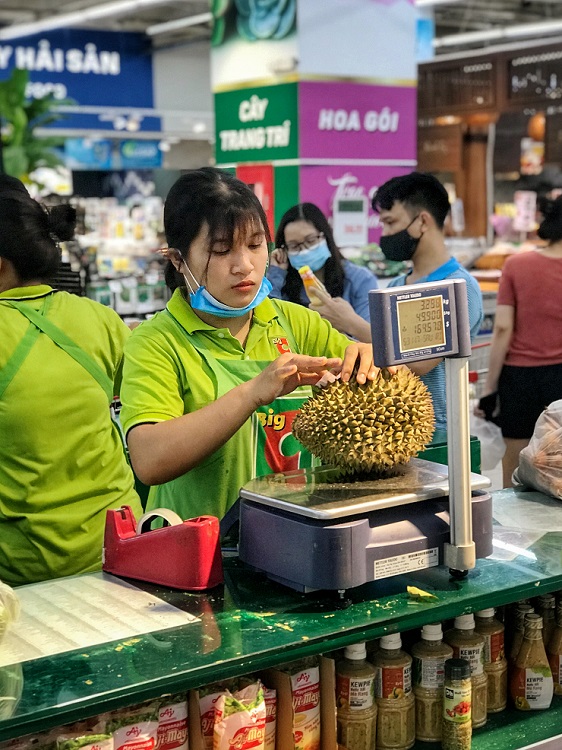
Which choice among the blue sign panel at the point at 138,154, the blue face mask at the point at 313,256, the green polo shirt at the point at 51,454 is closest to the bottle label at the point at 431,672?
the green polo shirt at the point at 51,454

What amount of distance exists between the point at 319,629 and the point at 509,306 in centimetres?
344

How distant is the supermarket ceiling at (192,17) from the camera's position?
54.9ft

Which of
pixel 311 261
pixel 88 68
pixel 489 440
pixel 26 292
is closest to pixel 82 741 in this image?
pixel 26 292

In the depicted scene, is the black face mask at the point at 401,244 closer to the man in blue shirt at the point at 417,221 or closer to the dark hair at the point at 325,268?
the man in blue shirt at the point at 417,221

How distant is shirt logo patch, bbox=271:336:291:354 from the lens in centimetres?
234

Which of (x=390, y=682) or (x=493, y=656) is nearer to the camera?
(x=390, y=682)

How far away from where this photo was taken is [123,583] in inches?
75.5

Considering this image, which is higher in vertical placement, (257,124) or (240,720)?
(257,124)

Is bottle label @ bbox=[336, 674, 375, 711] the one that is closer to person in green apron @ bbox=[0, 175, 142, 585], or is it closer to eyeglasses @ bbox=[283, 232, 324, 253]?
person in green apron @ bbox=[0, 175, 142, 585]

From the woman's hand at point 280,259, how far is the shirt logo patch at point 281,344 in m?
2.09

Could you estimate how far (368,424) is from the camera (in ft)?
6.07

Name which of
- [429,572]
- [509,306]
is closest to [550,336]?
[509,306]

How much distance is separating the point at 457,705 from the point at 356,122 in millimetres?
5866

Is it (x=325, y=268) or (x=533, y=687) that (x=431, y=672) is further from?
(x=325, y=268)
